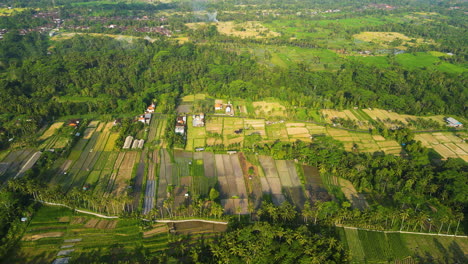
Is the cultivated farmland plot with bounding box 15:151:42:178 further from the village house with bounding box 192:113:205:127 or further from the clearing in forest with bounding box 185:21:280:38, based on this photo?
the clearing in forest with bounding box 185:21:280:38

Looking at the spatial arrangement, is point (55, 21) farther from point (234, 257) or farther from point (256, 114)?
point (234, 257)

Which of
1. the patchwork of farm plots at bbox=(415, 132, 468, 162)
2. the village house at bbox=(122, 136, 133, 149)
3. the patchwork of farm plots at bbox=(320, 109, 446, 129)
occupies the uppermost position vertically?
the village house at bbox=(122, 136, 133, 149)

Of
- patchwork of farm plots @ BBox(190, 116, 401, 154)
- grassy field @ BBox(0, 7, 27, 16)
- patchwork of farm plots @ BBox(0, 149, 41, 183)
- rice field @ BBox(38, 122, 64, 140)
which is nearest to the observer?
patchwork of farm plots @ BBox(0, 149, 41, 183)

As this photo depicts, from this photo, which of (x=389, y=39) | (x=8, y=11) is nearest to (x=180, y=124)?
(x=389, y=39)

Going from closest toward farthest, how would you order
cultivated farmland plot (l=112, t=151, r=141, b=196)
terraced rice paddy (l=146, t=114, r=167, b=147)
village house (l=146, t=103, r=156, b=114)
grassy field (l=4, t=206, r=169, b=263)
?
grassy field (l=4, t=206, r=169, b=263)
cultivated farmland plot (l=112, t=151, r=141, b=196)
terraced rice paddy (l=146, t=114, r=167, b=147)
village house (l=146, t=103, r=156, b=114)

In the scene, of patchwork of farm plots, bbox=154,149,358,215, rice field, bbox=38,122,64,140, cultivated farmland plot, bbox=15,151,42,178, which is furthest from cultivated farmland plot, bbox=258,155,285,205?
rice field, bbox=38,122,64,140

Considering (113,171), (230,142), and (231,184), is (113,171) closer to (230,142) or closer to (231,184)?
(231,184)
